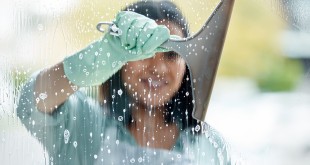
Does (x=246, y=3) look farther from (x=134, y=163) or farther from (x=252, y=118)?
(x=134, y=163)

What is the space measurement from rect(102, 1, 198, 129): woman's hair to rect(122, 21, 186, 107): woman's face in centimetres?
1

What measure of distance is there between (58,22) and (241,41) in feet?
1.53

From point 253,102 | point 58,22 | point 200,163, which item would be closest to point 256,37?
point 253,102

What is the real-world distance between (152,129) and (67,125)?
21cm

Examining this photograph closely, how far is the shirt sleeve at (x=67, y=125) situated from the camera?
4.44 ft

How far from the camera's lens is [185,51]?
53.4 inches

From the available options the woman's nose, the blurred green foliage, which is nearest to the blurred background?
the blurred green foliage

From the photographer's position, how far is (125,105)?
4.52ft

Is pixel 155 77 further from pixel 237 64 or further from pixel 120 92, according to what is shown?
pixel 237 64

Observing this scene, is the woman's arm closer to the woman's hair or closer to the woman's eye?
the woman's hair

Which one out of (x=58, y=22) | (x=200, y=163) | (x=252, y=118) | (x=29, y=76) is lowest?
(x=200, y=163)

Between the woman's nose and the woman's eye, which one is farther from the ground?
the woman's eye

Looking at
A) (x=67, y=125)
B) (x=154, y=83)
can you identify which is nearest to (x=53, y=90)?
(x=67, y=125)

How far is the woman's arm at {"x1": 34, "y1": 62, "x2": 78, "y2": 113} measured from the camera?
135 centimetres
